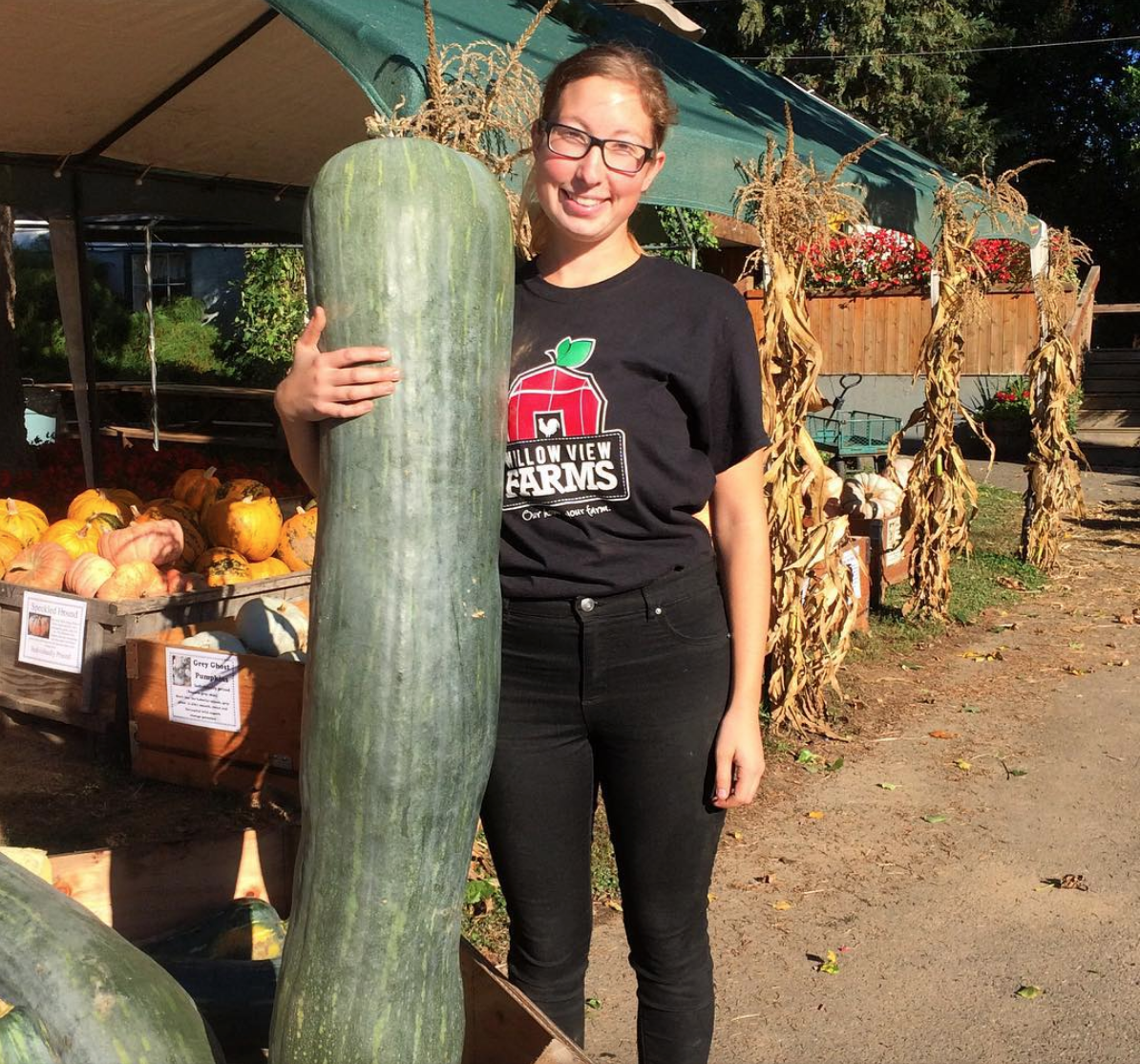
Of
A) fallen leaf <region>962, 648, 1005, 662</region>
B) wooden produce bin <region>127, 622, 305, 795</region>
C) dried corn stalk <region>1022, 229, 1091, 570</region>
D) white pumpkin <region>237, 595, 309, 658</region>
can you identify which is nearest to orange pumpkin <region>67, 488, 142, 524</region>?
wooden produce bin <region>127, 622, 305, 795</region>

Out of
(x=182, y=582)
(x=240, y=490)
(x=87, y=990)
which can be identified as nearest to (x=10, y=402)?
(x=240, y=490)

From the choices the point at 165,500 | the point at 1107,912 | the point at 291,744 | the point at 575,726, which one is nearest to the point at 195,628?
the point at 291,744

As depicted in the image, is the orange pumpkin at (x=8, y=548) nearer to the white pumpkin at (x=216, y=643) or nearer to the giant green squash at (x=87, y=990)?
the white pumpkin at (x=216, y=643)

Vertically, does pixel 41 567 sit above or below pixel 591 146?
below

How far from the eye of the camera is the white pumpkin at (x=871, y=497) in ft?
24.4

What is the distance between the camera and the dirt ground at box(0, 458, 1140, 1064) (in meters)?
3.16

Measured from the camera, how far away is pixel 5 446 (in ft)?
29.0

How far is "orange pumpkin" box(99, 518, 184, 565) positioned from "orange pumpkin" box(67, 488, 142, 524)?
0.37 meters

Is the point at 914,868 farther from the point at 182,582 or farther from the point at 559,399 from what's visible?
the point at 182,582

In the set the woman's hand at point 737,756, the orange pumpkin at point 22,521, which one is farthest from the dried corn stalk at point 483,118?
the orange pumpkin at point 22,521

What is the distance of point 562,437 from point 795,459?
375 centimetres

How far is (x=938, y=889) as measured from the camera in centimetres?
395

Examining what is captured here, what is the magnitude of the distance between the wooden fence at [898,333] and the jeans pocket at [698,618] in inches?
627

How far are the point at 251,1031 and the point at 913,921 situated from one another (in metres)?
2.23
